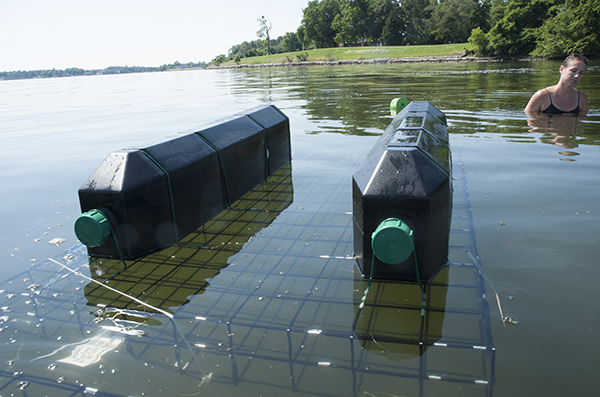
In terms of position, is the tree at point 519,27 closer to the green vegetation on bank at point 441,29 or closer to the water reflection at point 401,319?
the green vegetation on bank at point 441,29

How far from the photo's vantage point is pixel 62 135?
42.1ft

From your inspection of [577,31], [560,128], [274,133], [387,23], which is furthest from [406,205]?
[387,23]

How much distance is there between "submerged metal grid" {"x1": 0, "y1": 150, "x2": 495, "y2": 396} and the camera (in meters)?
2.60

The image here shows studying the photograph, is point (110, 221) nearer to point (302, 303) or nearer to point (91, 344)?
point (91, 344)

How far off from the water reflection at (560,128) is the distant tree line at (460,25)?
44.4 metres

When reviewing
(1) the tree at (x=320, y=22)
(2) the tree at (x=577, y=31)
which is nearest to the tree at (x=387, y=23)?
(1) the tree at (x=320, y=22)

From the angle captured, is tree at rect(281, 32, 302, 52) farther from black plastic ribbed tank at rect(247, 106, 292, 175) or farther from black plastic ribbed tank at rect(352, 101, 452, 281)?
black plastic ribbed tank at rect(352, 101, 452, 281)

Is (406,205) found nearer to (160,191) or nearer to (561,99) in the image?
(160,191)

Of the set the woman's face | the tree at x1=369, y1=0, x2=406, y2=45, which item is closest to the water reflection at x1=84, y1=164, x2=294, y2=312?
the woman's face

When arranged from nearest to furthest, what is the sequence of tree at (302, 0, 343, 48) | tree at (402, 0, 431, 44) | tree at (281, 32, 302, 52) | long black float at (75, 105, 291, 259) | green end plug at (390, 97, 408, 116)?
long black float at (75, 105, 291, 259)
green end plug at (390, 97, 408, 116)
tree at (402, 0, 431, 44)
tree at (302, 0, 343, 48)
tree at (281, 32, 302, 52)

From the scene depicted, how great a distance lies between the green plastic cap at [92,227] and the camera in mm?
4012

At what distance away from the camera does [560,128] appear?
9688 millimetres

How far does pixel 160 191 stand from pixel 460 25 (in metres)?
94.1

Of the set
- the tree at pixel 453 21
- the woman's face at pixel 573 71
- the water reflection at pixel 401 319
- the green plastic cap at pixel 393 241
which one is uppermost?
the tree at pixel 453 21
